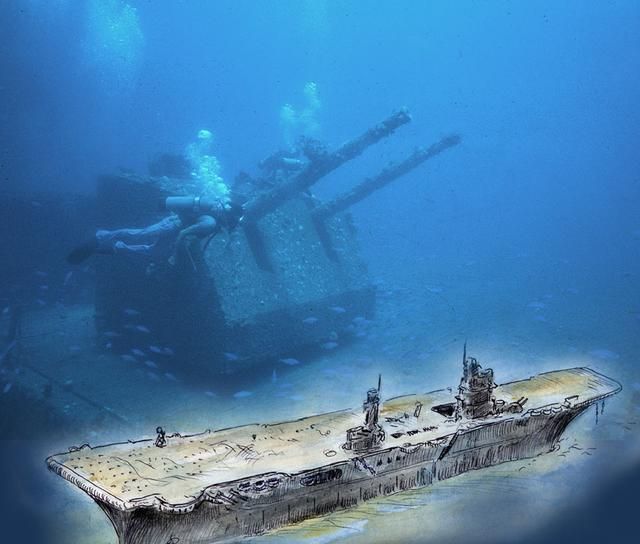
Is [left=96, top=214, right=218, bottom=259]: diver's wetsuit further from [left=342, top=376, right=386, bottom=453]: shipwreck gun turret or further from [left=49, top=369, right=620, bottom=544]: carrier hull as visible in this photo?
[left=342, top=376, right=386, bottom=453]: shipwreck gun turret

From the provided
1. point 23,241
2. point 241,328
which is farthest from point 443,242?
point 23,241

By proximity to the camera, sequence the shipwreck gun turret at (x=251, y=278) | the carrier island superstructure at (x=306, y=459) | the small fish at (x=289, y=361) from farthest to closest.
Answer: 1. the small fish at (x=289, y=361)
2. the shipwreck gun turret at (x=251, y=278)
3. the carrier island superstructure at (x=306, y=459)

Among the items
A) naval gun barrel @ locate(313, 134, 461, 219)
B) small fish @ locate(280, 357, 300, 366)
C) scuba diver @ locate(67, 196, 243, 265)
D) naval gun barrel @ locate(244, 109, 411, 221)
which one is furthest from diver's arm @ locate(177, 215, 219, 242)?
naval gun barrel @ locate(313, 134, 461, 219)

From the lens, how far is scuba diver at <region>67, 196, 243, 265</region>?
29.7 feet

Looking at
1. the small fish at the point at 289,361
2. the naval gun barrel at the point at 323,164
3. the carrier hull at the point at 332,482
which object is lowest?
the carrier hull at the point at 332,482

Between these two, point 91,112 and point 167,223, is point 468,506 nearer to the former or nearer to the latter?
point 167,223

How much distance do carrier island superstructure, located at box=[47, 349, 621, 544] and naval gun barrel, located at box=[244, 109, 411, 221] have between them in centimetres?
455

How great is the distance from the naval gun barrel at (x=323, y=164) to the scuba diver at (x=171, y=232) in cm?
120

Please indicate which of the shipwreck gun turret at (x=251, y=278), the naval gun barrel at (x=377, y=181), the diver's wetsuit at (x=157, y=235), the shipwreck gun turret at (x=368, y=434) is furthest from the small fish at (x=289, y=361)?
the shipwreck gun turret at (x=368, y=434)

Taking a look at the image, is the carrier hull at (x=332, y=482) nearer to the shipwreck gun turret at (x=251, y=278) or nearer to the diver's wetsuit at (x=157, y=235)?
the shipwreck gun turret at (x=251, y=278)

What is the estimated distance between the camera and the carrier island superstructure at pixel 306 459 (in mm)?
5414

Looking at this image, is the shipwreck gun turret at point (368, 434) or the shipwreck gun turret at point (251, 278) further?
the shipwreck gun turret at point (251, 278)

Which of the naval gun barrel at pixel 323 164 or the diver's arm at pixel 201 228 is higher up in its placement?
the naval gun barrel at pixel 323 164

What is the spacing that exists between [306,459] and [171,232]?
4.77 m
